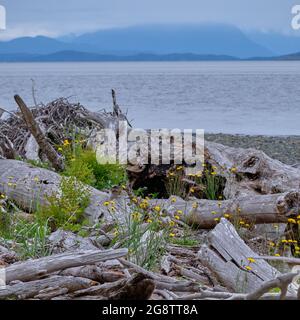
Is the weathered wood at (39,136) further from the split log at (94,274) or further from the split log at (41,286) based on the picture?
the split log at (41,286)

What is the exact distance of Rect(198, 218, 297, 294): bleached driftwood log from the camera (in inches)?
196

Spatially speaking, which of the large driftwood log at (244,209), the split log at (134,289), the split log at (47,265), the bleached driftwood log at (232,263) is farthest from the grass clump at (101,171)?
the split log at (134,289)

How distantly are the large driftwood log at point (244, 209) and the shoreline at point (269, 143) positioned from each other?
870cm

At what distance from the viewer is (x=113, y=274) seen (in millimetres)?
4574

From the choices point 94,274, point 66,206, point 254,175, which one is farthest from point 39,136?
point 94,274

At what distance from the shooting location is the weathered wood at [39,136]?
28.2ft

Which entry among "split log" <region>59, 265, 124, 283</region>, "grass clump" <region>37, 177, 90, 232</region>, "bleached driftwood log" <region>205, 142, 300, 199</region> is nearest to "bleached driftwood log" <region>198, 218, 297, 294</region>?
"split log" <region>59, 265, 124, 283</region>

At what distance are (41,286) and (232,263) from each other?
1484 mm

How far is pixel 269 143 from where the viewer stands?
20.3m

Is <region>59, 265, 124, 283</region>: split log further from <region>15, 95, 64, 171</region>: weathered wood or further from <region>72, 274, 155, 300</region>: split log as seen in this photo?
<region>15, 95, 64, 171</region>: weathered wood

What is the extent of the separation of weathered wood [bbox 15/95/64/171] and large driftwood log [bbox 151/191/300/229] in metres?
2.07

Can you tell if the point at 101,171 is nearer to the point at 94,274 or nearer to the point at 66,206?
the point at 66,206
